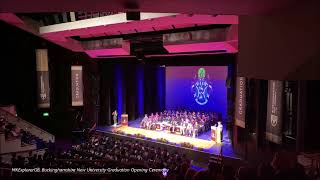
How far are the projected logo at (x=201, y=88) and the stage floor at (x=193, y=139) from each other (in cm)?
253

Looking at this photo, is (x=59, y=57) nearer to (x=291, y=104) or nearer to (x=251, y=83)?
(x=251, y=83)

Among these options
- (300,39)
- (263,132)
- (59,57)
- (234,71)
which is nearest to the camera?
(300,39)

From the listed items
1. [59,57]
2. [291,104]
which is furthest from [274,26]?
[59,57]

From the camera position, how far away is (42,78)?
1666 cm

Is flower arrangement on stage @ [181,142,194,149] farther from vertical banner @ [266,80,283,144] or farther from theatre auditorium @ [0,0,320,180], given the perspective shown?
vertical banner @ [266,80,283,144]

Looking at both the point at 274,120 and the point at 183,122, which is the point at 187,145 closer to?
the point at 183,122

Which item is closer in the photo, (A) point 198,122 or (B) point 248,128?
(B) point 248,128

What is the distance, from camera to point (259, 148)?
10594 mm

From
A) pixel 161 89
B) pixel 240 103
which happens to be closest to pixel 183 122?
pixel 240 103

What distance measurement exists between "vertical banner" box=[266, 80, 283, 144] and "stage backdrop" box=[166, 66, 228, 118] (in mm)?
6789

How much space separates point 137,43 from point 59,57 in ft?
20.6

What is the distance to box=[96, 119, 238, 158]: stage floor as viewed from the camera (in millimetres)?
12478

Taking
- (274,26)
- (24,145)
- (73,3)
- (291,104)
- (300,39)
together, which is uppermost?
(73,3)

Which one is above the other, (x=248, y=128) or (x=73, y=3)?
(x=73, y=3)
